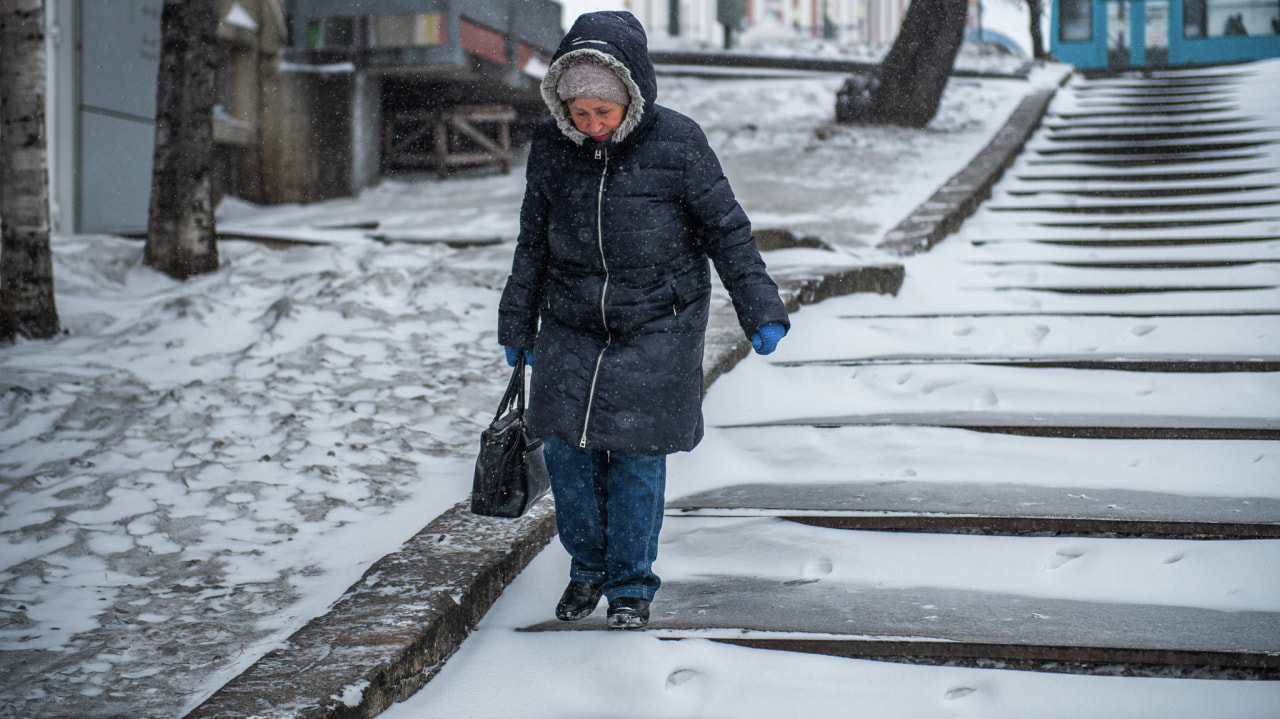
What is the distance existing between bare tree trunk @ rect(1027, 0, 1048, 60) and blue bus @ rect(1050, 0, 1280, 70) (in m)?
0.82

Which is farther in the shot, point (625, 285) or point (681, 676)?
point (625, 285)

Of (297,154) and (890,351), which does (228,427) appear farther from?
(297,154)

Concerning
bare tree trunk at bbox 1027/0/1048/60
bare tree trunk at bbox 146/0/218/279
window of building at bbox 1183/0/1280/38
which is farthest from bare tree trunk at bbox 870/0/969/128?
window of building at bbox 1183/0/1280/38

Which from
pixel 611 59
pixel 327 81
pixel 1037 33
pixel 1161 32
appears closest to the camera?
pixel 611 59

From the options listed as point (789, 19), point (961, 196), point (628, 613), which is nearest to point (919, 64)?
point (961, 196)

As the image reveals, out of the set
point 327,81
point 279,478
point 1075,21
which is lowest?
point 279,478

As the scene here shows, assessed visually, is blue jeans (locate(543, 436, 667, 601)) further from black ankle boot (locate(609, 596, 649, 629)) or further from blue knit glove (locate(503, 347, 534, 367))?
blue knit glove (locate(503, 347, 534, 367))

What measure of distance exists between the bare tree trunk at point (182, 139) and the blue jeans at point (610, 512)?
212 inches

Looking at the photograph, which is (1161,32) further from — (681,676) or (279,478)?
(681,676)

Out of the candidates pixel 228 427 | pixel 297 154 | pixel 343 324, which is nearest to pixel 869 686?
pixel 228 427

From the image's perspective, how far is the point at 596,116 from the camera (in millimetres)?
2318

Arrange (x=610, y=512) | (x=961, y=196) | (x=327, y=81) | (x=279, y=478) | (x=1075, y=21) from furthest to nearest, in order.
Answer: (x=1075, y=21) < (x=327, y=81) < (x=961, y=196) < (x=279, y=478) < (x=610, y=512)

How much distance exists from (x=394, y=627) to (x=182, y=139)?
5.72 metres

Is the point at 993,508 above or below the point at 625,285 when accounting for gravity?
below
